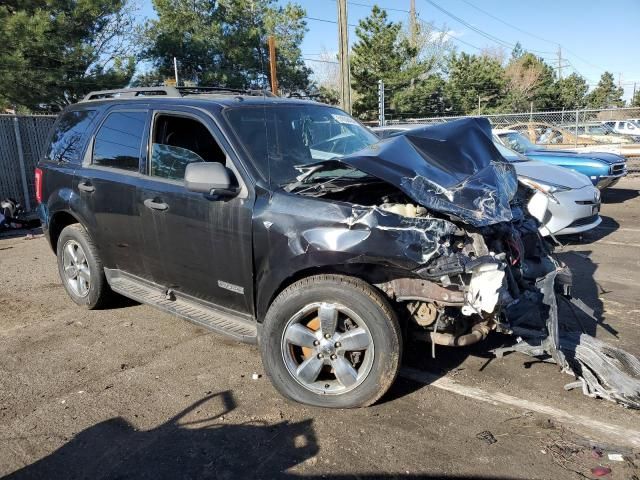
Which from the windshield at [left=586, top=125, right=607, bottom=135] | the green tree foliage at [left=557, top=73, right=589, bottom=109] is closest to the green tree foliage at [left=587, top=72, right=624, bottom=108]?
the green tree foliage at [left=557, top=73, right=589, bottom=109]

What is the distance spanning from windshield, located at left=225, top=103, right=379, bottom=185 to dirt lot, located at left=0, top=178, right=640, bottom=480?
1.55m

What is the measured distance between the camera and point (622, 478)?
8.65ft

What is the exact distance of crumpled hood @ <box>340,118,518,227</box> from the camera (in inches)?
127

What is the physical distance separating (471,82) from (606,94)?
2685 cm

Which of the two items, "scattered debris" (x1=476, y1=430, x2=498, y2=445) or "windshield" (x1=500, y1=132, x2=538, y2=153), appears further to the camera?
"windshield" (x1=500, y1=132, x2=538, y2=153)

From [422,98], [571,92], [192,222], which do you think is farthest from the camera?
[571,92]

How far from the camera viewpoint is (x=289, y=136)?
409 centimetres

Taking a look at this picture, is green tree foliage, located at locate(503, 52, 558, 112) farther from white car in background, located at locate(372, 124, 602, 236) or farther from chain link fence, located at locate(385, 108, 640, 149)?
white car in background, located at locate(372, 124, 602, 236)

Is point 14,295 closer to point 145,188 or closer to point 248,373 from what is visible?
point 145,188

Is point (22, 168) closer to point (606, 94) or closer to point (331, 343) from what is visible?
point (331, 343)

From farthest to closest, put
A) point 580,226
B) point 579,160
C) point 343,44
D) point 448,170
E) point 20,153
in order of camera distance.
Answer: point 343,44
point 20,153
point 579,160
point 580,226
point 448,170

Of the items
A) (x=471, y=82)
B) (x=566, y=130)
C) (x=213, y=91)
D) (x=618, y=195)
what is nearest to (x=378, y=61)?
(x=471, y=82)

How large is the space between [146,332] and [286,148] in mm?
2169

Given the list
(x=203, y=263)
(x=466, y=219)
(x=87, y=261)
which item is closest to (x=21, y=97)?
(x=87, y=261)
